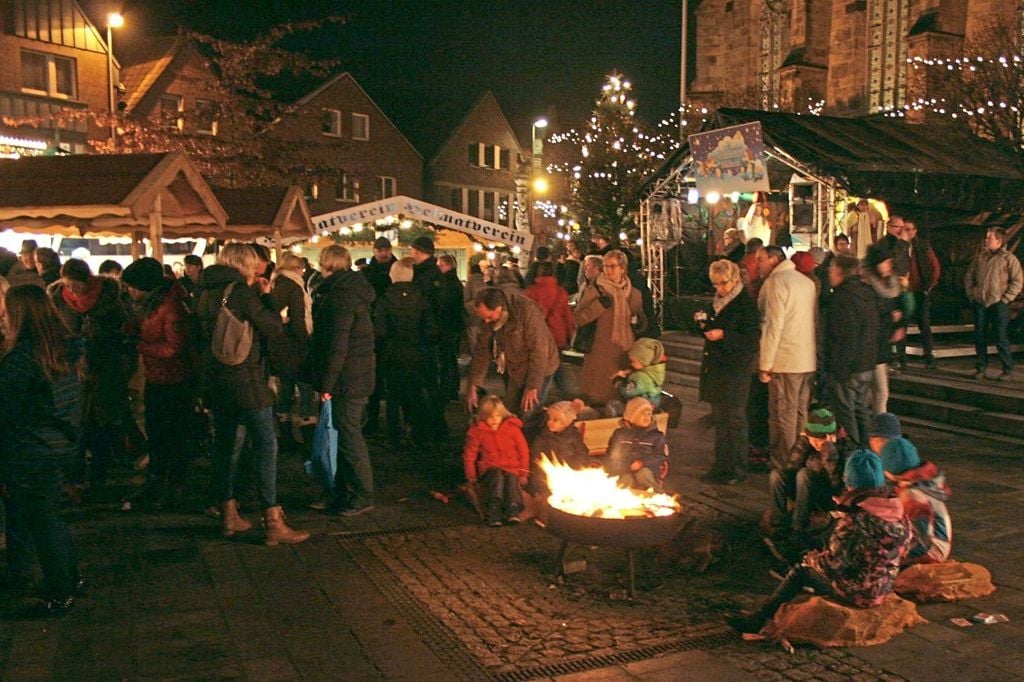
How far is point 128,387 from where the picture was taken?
8.71m

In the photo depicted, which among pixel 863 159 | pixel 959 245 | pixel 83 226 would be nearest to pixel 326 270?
pixel 83 226

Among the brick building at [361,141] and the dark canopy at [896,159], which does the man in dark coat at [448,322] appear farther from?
the brick building at [361,141]

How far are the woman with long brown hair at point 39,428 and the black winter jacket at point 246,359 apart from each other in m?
1.22

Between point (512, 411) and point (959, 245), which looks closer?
point (512, 411)

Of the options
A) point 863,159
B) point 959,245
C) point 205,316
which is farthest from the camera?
point 959,245

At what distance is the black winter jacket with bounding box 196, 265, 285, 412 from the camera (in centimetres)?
659

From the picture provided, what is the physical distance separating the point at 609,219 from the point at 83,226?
2458 centimetres

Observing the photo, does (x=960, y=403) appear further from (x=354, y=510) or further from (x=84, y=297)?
(x=84, y=297)

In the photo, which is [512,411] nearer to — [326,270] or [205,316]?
[326,270]

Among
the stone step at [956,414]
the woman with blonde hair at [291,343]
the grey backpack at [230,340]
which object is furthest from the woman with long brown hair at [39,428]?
the stone step at [956,414]

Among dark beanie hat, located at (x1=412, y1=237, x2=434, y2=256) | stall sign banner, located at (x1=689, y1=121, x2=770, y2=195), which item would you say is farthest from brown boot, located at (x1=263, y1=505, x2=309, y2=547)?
stall sign banner, located at (x1=689, y1=121, x2=770, y2=195)

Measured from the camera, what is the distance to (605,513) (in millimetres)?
5594

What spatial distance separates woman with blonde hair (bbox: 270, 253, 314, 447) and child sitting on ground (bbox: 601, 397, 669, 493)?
8.05 ft

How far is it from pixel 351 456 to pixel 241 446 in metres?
0.90
